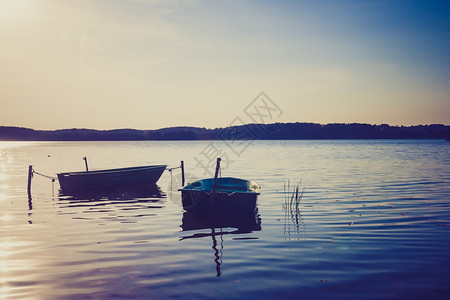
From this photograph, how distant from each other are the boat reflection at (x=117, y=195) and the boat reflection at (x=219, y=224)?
25.7 feet

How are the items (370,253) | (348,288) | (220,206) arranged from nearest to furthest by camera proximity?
(348,288) → (370,253) → (220,206)

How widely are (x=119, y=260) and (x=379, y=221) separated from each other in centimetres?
1104

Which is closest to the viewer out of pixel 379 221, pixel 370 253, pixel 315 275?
pixel 315 275

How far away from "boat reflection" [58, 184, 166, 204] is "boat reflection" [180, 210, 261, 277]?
7.82 meters

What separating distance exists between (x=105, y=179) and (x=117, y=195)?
3427mm

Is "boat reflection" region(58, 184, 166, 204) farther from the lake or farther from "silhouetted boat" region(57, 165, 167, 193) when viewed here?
the lake

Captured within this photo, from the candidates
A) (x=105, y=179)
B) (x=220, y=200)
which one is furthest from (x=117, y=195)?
(x=220, y=200)

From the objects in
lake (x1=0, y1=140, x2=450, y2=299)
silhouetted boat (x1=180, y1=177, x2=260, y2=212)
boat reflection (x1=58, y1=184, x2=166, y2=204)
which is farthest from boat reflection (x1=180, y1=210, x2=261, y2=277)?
boat reflection (x1=58, y1=184, x2=166, y2=204)

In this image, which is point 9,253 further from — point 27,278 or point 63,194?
point 63,194

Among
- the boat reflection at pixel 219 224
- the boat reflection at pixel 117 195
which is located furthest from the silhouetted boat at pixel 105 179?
the boat reflection at pixel 219 224

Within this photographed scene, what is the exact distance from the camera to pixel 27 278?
10.2 m

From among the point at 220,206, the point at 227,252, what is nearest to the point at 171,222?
the point at 220,206

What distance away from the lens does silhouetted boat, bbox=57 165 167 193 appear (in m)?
31.2

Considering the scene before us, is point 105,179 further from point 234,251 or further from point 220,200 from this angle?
point 234,251
